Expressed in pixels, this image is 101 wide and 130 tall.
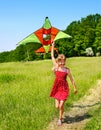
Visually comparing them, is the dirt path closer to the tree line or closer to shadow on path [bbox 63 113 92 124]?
shadow on path [bbox 63 113 92 124]

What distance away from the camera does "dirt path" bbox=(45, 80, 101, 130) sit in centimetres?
1153

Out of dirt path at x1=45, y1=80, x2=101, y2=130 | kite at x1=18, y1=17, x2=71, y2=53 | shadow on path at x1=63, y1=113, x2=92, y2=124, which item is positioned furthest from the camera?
kite at x1=18, y1=17, x2=71, y2=53

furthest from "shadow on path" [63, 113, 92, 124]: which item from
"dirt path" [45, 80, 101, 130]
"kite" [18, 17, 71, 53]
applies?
"kite" [18, 17, 71, 53]

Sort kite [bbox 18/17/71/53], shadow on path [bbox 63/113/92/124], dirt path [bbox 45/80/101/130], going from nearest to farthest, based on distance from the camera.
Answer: dirt path [bbox 45/80/101/130] < shadow on path [bbox 63/113/92/124] < kite [bbox 18/17/71/53]

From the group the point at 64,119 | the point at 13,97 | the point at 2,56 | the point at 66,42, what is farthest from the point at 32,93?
the point at 2,56

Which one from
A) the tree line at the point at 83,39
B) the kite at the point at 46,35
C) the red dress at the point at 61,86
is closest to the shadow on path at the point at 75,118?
the red dress at the point at 61,86

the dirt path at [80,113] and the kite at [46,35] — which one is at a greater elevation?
the kite at [46,35]

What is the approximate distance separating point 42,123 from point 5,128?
1.24 metres

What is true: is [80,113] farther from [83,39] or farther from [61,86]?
[83,39]

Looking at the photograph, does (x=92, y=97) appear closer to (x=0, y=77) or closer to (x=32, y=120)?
(x=32, y=120)

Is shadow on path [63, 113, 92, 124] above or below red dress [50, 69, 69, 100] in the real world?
below

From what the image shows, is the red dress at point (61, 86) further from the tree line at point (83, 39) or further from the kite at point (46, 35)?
the tree line at point (83, 39)

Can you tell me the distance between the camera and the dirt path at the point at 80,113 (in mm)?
11531

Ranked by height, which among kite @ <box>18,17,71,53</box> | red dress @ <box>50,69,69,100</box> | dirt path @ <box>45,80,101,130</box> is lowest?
dirt path @ <box>45,80,101,130</box>
